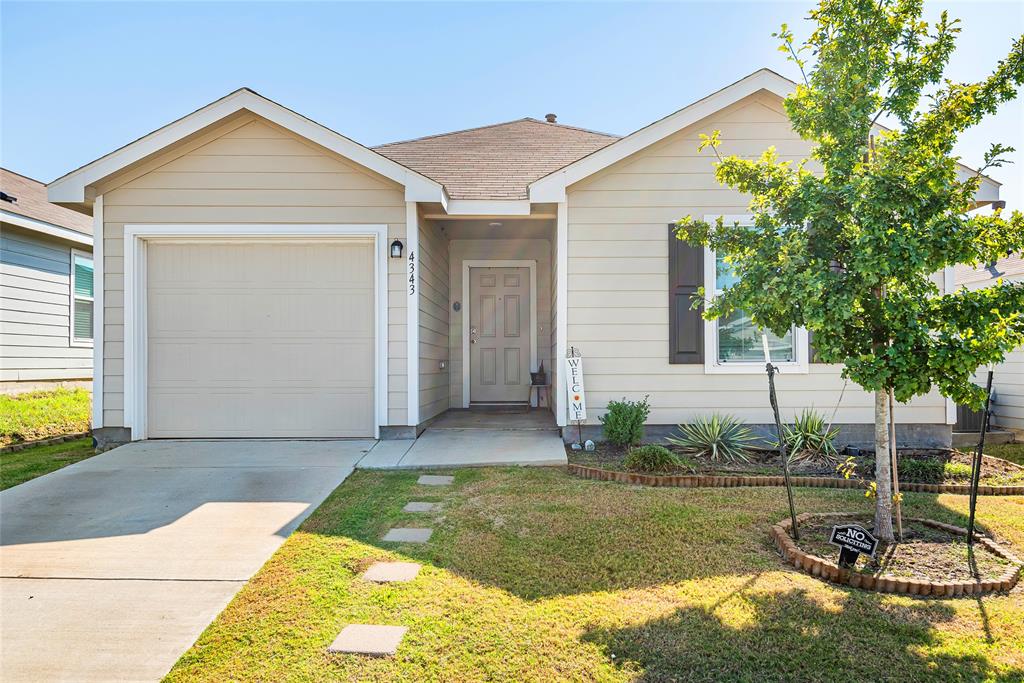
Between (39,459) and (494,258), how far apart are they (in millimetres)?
5963

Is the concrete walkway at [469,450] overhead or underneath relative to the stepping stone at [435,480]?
overhead

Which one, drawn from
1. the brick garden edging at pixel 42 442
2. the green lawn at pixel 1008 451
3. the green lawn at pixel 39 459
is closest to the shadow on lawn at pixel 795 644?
the green lawn at pixel 1008 451

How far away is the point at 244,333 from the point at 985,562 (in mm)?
6432

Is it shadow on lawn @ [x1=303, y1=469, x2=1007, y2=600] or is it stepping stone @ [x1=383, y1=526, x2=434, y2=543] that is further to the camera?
stepping stone @ [x1=383, y1=526, x2=434, y2=543]

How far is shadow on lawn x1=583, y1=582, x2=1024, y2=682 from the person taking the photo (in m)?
2.04

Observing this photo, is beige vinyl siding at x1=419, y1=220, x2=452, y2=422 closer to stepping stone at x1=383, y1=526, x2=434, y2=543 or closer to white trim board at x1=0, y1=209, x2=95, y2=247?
stepping stone at x1=383, y1=526, x2=434, y2=543

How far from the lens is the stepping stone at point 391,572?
2.78 metres

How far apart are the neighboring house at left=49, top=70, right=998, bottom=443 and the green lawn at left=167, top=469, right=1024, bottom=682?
7.87 ft

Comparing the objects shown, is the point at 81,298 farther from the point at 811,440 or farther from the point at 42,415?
the point at 811,440

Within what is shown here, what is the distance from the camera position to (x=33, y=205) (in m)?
8.91

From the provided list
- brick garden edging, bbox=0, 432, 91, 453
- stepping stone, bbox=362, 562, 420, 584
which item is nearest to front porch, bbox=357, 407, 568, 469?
stepping stone, bbox=362, 562, 420, 584

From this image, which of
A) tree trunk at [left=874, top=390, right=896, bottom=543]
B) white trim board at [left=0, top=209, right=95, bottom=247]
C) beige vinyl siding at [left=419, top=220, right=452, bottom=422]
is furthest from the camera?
white trim board at [left=0, top=209, right=95, bottom=247]

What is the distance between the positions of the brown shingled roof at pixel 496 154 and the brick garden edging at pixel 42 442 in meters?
5.26

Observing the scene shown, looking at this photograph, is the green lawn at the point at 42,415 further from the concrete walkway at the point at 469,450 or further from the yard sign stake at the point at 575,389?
the yard sign stake at the point at 575,389
